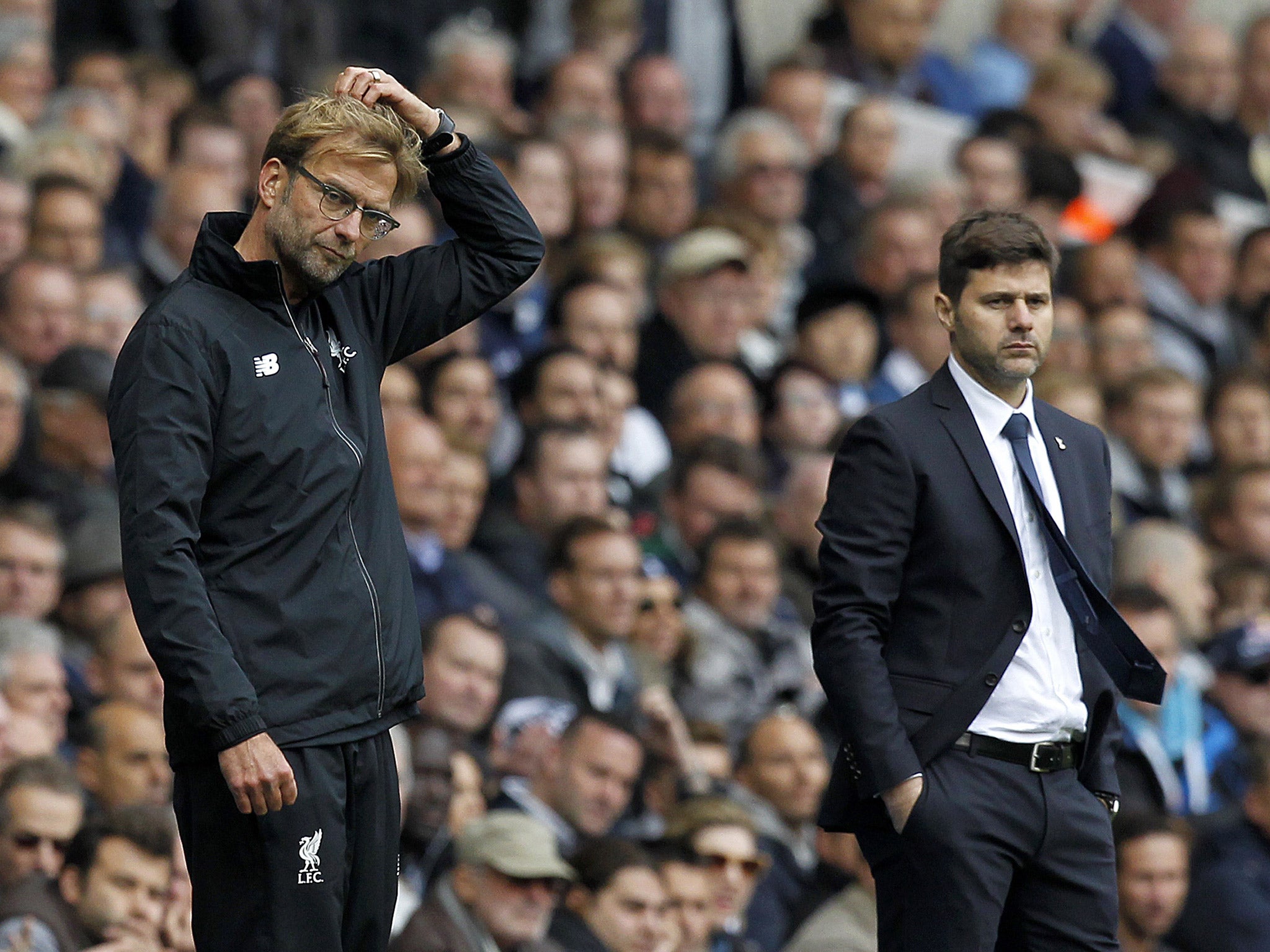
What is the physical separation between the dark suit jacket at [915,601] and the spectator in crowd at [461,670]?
10.1 feet

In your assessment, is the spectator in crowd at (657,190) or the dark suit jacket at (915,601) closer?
the dark suit jacket at (915,601)

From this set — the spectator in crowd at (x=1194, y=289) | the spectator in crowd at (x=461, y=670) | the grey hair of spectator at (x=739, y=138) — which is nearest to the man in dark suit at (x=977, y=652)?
the spectator in crowd at (x=461, y=670)

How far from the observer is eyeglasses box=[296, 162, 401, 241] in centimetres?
414

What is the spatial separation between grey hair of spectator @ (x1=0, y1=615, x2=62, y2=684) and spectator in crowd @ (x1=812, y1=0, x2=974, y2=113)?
24.7 ft

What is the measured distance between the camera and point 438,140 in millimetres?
4512

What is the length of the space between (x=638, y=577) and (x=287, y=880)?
4647 millimetres

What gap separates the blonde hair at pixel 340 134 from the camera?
4.16 metres

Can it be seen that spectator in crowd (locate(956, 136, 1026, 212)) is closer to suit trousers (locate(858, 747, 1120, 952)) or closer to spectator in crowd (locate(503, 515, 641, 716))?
spectator in crowd (locate(503, 515, 641, 716))

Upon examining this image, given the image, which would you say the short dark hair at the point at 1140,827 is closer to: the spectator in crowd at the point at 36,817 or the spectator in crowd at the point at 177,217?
the spectator in crowd at the point at 36,817

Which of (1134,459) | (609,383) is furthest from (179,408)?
(1134,459)

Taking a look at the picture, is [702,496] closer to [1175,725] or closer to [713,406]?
[713,406]

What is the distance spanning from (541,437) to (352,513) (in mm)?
4692

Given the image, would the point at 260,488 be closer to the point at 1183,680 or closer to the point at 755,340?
the point at 1183,680

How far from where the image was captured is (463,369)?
351 inches
